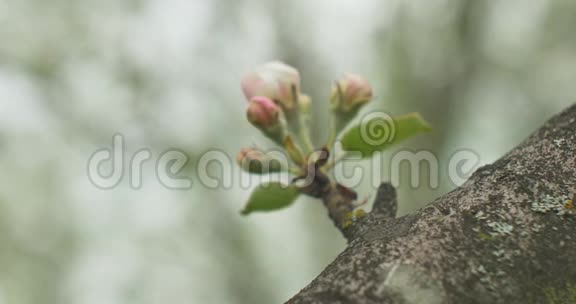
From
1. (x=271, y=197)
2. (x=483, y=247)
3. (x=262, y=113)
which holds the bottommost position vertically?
(x=483, y=247)

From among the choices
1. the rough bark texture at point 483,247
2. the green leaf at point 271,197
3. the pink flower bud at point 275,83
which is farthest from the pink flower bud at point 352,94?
the rough bark texture at point 483,247

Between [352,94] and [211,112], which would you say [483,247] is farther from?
[211,112]

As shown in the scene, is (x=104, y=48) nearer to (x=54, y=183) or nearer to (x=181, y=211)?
(x=54, y=183)

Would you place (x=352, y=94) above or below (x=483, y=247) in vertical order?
above

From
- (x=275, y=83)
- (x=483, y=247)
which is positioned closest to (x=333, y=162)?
(x=275, y=83)

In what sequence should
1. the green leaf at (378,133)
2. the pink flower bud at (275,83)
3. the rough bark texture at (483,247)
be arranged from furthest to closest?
the pink flower bud at (275,83)
the green leaf at (378,133)
the rough bark texture at (483,247)

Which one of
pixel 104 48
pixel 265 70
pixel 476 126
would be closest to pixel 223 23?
pixel 104 48

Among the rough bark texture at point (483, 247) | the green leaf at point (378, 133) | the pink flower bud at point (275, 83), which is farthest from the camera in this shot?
the pink flower bud at point (275, 83)

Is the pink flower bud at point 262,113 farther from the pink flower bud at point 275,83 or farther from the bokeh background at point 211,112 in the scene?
the bokeh background at point 211,112
